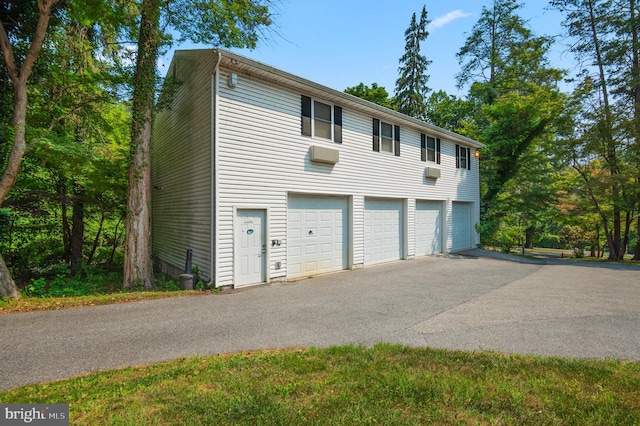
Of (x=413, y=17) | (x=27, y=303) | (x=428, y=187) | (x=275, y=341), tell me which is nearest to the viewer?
(x=275, y=341)

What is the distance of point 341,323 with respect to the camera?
4949 mm

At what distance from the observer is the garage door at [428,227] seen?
1271cm

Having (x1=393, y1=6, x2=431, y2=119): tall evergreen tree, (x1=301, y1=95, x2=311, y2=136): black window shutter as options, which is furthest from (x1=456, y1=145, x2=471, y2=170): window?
(x1=393, y1=6, x2=431, y2=119): tall evergreen tree

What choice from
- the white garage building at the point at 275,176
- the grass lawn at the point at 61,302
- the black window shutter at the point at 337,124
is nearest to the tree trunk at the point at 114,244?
the white garage building at the point at 275,176

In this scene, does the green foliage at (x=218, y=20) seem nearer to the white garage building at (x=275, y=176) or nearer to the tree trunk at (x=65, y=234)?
the white garage building at (x=275, y=176)

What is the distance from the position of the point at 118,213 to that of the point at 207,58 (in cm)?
739

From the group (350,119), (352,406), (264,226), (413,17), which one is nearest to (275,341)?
(352,406)

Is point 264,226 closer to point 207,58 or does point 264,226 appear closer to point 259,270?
point 259,270

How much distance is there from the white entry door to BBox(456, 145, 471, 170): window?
11015mm

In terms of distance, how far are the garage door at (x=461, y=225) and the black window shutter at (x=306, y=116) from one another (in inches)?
355

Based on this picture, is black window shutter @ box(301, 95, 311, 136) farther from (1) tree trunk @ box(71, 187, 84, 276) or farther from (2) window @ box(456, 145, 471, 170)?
(2) window @ box(456, 145, 471, 170)

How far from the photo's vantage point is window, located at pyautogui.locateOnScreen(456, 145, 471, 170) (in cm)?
1503

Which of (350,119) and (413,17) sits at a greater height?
(413,17)

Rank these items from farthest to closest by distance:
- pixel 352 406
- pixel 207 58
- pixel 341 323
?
1. pixel 207 58
2. pixel 341 323
3. pixel 352 406
